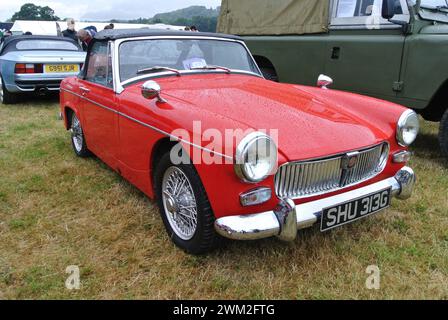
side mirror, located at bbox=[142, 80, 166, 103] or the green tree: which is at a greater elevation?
the green tree

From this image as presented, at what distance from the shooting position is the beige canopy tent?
17.6ft

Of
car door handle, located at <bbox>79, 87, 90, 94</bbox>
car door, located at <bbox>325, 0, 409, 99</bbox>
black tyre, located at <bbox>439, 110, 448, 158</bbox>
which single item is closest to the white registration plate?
black tyre, located at <bbox>439, 110, 448, 158</bbox>

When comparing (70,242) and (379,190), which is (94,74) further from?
(379,190)

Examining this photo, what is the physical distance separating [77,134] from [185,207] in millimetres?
2515

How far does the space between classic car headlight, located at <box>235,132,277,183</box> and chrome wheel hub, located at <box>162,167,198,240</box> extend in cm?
46

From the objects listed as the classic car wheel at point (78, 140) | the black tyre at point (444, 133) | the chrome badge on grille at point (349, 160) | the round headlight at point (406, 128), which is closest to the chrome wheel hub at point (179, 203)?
the chrome badge on grille at point (349, 160)

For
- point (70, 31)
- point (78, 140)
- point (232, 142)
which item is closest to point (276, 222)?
point (232, 142)

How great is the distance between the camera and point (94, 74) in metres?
3.73

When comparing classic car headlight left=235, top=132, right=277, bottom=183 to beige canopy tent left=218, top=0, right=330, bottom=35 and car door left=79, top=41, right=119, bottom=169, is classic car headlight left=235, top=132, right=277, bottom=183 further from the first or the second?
beige canopy tent left=218, top=0, right=330, bottom=35

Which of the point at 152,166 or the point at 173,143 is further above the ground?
the point at 173,143

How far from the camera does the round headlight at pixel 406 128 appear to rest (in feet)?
8.88

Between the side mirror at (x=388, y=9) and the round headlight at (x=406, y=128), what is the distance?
1.90 m
